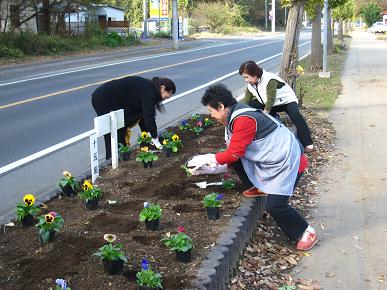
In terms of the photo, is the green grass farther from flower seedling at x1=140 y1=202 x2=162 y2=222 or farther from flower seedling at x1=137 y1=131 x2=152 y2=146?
flower seedling at x1=140 y1=202 x2=162 y2=222

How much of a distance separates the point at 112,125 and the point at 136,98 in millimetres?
594

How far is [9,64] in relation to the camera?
74.4 ft

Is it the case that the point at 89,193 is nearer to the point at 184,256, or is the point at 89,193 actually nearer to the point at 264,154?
the point at 184,256

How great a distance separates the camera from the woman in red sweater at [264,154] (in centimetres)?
435

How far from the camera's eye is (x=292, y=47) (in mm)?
10750

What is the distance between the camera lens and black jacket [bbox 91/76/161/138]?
608cm

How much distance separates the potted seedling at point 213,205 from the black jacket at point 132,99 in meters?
1.97

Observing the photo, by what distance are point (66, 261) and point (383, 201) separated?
143 inches

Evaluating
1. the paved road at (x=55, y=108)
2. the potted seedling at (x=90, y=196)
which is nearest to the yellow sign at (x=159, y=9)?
the paved road at (x=55, y=108)

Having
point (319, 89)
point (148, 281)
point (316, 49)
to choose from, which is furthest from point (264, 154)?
point (316, 49)

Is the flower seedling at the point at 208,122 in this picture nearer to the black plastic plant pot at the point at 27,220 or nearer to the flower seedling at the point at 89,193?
the flower seedling at the point at 89,193

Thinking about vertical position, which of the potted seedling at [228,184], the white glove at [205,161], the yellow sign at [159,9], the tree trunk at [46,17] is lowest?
the potted seedling at [228,184]

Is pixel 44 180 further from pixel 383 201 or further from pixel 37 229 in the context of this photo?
pixel 383 201

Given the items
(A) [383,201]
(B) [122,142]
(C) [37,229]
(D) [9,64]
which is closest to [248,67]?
(B) [122,142]
